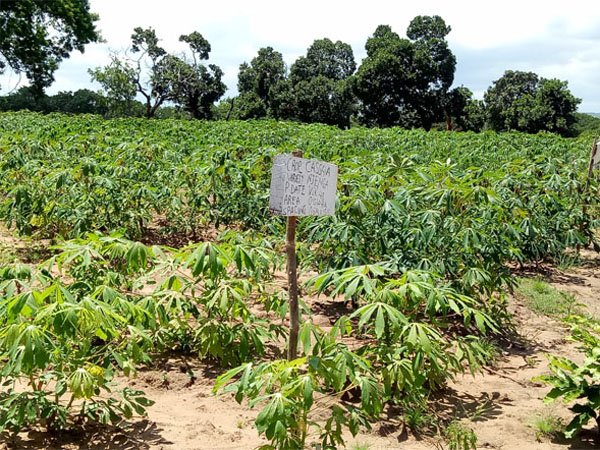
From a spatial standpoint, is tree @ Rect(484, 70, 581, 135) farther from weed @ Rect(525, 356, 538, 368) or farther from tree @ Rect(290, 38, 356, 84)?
weed @ Rect(525, 356, 538, 368)

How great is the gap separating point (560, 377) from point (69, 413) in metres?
2.28

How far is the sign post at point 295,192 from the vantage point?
7.28 feet

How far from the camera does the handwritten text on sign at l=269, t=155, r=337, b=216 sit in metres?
2.22

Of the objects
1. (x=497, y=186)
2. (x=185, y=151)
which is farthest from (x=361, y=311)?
(x=185, y=151)

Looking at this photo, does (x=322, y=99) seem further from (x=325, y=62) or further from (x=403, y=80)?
(x=325, y=62)

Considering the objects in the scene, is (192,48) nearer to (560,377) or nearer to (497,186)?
(497,186)

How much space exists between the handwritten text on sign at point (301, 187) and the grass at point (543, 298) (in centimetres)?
304

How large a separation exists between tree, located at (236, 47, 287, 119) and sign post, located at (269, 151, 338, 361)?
33.7 m

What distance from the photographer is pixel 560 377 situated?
105 inches

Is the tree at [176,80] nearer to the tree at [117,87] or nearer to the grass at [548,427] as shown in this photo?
the tree at [117,87]

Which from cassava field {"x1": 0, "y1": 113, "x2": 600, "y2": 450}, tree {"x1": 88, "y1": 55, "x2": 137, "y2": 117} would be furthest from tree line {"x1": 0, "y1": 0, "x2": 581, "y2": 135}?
cassava field {"x1": 0, "y1": 113, "x2": 600, "y2": 450}

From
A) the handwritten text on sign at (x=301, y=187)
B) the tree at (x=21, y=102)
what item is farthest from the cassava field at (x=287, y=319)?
the tree at (x=21, y=102)

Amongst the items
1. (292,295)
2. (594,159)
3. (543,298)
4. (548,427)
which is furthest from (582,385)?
(594,159)

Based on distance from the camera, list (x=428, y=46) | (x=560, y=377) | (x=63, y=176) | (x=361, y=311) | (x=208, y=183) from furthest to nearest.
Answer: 1. (x=428, y=46)
2. (x=208, y=183)
3. (x=63, y=176)
4. (x=560, y=377)
5. (x=361, y=311)
